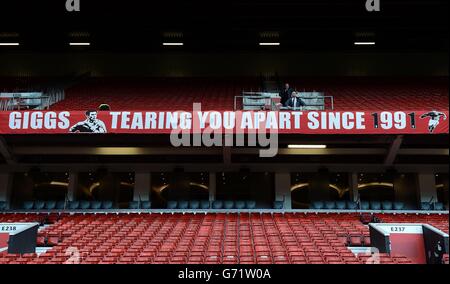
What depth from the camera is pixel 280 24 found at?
54.5ft

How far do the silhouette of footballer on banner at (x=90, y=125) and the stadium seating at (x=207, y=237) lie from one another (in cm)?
250

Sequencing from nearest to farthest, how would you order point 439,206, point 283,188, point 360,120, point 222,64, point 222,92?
point 360,120 < point 439,206 < point 283,188 < point 222,92 < point 222,64

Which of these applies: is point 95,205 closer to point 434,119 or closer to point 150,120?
point 150,120

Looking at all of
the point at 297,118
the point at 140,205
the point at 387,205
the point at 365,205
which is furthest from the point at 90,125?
the point at 387,205

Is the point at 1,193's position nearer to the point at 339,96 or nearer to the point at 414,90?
the point at 339,96

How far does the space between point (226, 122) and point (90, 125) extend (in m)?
3.72

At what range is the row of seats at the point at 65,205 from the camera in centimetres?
1504

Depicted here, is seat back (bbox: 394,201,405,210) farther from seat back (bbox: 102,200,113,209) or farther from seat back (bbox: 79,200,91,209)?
seat back (bbox: 79,200,91,209)

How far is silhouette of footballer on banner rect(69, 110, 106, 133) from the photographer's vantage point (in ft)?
41.3

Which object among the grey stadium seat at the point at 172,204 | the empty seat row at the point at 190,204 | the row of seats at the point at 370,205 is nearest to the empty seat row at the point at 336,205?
the row of seats at the point at 370,205

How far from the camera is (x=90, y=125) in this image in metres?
12.6

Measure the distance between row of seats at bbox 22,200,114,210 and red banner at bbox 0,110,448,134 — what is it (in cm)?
337

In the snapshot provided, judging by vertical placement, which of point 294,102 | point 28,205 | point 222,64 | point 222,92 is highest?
point 222,64

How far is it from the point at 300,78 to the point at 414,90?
188 inches
